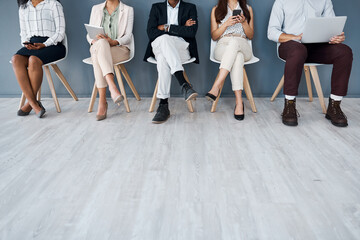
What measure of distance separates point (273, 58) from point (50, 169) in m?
2.33

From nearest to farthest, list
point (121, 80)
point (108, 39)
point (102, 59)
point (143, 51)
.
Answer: point (102, 59) < point (108, 39) < point (121, 80) < point (143, 51)

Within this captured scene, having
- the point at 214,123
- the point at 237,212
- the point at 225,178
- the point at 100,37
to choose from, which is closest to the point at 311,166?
the point at 225,178

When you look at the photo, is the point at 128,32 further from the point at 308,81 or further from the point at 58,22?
the point at 308,81

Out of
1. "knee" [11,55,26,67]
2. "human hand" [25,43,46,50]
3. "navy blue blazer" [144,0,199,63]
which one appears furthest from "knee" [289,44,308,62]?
"knee" [11,55,26,67]

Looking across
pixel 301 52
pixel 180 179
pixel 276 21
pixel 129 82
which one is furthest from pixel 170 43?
pixel 180 179

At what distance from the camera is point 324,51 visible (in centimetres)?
239

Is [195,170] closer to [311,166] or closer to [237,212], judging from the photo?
[237,212]

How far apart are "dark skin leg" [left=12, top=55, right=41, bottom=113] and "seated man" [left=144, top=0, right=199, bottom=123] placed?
105cm

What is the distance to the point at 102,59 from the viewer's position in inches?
96.6

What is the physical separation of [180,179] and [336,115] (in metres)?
1.46

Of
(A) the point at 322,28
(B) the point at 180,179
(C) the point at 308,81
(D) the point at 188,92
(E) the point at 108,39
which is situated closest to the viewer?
(B) the point at 180,179

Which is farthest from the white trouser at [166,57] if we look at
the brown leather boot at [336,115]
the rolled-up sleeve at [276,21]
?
the brown leather boot at [336,115]

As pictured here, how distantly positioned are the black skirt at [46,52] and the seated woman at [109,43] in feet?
0.97

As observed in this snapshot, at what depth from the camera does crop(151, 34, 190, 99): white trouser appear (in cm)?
241
